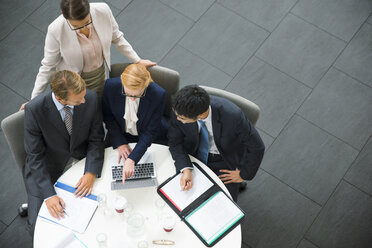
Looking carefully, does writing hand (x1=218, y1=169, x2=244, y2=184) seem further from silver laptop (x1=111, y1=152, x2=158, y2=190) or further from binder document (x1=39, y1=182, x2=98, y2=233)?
binder document (x1=39, y1=182, x2=98, y2=233)

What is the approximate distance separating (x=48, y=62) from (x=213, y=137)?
1174 mm

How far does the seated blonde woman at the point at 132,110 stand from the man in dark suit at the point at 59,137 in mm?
122

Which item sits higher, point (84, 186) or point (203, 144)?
point (84, 186)

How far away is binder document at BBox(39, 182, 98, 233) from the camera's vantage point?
235 cm

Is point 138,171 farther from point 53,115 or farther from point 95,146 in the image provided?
point 53,115

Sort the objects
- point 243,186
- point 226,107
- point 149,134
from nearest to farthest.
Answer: point 226,107, point 149,134, point 243,186

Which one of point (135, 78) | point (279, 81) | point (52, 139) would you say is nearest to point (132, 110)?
point (135, 78)

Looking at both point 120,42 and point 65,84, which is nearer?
point 65,84

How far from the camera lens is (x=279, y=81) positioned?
397 cm

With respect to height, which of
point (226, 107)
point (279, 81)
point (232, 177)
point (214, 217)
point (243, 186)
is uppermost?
point (226, 107)

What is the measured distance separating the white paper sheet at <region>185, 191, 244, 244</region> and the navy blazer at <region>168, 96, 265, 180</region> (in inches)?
10.8

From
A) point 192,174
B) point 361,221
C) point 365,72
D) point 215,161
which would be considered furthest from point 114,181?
point 365,72

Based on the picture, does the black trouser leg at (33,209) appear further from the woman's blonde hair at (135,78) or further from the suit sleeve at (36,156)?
the woman's blonde hair at (135,78)

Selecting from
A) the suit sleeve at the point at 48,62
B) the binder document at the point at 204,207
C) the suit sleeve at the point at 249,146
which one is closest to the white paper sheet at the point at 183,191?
the binder document at the point at 204,207
